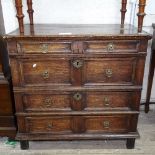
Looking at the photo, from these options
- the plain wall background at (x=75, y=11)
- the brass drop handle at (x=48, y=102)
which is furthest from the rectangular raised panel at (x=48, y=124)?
the plain wall background at (x=75, y=11)

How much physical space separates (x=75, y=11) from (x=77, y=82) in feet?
2.64

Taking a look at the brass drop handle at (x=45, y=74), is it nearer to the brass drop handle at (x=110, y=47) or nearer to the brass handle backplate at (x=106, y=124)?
the brass drop handle at (x=110, y=47)

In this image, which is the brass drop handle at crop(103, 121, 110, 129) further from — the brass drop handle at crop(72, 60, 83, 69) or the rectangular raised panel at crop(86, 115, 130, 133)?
the brass drop handle at crop(72, 60, 83, 69)

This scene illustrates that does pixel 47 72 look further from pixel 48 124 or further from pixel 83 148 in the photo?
pixel 83 148

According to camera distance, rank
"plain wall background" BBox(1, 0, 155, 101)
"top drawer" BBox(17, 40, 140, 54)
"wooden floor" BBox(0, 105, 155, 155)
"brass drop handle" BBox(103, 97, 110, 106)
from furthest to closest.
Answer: "plain wall background" BBox(1, 0, 155, 101)
"wooden floor" BBox(0, 105, 155, 155)
"brass drop handle" BBox(103, 97, 110, 106)
"top drawer" BBox(17, 40, 140, 54)

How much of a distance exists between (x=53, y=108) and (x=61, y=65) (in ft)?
1.26

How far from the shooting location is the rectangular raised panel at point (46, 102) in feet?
6.13

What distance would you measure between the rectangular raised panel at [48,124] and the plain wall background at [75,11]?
929 mm

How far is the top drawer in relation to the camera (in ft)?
5.50

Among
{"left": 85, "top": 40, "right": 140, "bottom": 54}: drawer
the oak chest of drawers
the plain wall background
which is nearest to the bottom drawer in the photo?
the oak chest of drawers

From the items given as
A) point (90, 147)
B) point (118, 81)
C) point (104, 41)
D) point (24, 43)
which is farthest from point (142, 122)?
point (24, 43)

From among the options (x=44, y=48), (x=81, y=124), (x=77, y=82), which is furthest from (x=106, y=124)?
(x=44, y=48)

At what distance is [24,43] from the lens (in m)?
1.68

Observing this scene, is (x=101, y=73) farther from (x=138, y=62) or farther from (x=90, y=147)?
(x=90, y=147)
